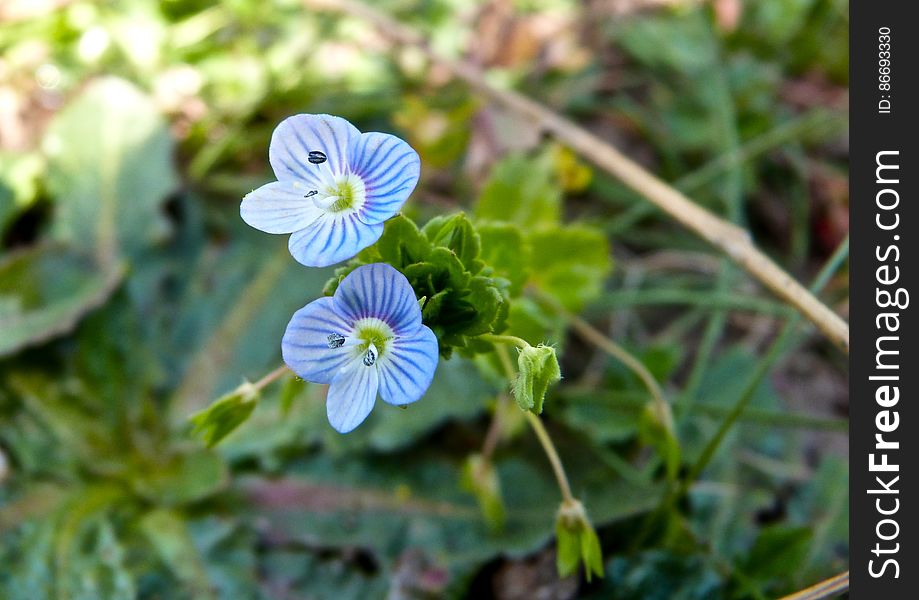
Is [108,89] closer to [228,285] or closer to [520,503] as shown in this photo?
[228,285]

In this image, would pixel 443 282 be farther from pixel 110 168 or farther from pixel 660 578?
pixel 110 168

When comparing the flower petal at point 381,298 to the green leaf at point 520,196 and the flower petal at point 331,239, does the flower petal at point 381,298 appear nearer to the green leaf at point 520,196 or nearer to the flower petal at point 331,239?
the flower petal at point 331,239

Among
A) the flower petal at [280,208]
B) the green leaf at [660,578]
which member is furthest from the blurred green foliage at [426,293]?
the flower petal at [280,208]

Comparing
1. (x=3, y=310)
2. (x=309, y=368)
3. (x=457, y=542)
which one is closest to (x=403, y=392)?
(x=309, y=368)

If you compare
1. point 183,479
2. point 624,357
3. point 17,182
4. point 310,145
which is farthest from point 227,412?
point 17,182

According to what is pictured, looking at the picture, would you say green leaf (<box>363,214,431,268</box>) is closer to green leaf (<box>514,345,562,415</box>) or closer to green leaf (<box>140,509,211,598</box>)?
green leaf (<box>514,345,562,415</box>)

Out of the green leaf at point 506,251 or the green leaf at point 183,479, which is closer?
the green leaf at point 506,251

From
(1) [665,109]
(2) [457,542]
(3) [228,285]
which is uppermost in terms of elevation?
(1) [665,109]
